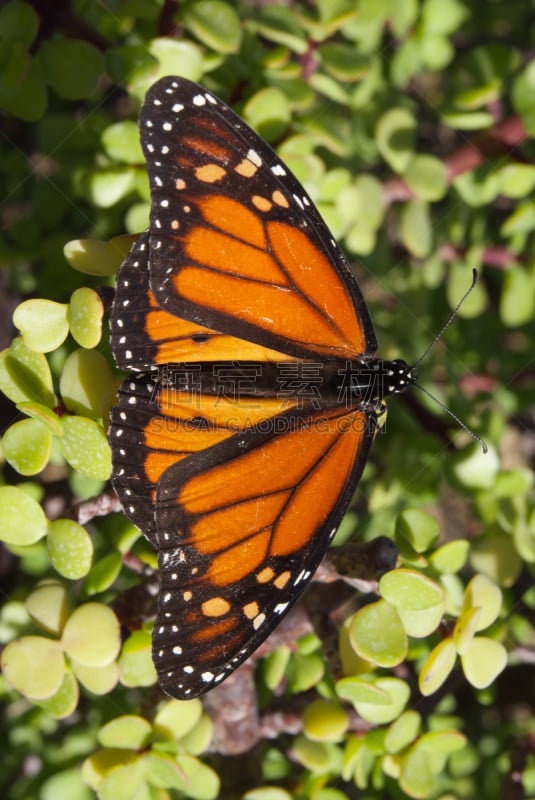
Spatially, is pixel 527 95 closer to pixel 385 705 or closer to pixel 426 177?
pixel 426 177

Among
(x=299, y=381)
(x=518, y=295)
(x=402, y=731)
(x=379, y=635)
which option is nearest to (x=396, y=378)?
(x=299, y=381)

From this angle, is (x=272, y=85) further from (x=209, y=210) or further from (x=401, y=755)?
(x=401, y=755)

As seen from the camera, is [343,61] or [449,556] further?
[343,61]

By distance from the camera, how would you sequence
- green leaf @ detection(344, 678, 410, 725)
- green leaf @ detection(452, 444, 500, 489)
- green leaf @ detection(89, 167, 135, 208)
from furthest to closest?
green leaf @ detection(452, 444, 500, 489), green leaf @ detection(89, 167, 135, 208), green leaf @ detection(344, 678, 410, 725)

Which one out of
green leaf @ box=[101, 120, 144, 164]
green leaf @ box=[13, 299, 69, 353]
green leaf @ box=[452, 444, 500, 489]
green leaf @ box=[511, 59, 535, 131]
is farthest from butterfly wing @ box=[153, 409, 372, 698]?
green leaf @ box=[511, 59, 535, 131]

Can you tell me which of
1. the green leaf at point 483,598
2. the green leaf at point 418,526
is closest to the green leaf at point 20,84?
the green leaf at point 418,526

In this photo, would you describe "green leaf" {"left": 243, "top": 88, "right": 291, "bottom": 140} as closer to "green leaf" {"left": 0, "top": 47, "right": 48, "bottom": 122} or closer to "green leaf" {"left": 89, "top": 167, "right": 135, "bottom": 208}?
"green leaf" {"left": 89, "top": 167, "right": 135, "bottom": 208}

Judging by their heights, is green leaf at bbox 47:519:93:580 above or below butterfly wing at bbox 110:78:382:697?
below

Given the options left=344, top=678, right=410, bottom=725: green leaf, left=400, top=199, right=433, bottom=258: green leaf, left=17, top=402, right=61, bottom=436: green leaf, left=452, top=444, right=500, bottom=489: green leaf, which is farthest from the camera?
left=400, top=199, right=433, bottom=258: green leaf
